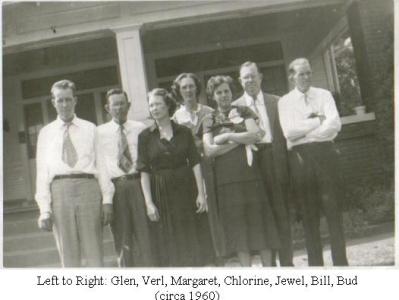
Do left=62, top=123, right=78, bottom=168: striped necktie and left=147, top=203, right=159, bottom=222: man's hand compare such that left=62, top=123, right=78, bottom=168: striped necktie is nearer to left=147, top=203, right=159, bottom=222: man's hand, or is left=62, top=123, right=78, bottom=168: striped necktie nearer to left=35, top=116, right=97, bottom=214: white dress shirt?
left=35, top=116, right=97, bottom=214: white dress shirt

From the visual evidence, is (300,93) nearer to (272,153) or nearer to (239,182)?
(272,153)

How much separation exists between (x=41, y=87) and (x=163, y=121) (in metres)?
3.44

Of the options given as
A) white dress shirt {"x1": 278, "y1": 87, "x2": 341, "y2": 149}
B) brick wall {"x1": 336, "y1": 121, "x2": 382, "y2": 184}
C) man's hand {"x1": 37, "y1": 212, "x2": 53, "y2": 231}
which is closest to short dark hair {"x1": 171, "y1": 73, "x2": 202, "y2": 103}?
white dress shirt {"x1": 278, "y1": 87, "x2": 341, "y2": 149}

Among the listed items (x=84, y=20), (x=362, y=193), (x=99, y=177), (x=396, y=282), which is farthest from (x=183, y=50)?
(x=396, y=282)

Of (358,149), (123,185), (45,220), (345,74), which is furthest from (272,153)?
(345,74)

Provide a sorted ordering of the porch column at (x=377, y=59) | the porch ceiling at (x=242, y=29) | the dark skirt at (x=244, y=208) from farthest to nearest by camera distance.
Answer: the porch ceiling at (x=242, y=29), the porch column at (x=377, y=59), the dark skirt at (x=244, y=208)

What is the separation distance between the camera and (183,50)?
532cm

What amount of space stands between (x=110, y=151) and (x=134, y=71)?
64.9 inches

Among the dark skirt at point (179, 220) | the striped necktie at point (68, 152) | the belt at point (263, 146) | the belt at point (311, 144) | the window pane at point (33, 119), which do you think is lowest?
the dark skirt at point (179, 220)

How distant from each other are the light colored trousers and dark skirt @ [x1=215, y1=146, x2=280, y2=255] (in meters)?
0.70

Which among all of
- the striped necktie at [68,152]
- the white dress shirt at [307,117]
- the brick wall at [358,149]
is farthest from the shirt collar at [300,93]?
the brick wall at [358,149]

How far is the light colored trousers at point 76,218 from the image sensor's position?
237 cm

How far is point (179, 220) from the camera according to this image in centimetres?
236

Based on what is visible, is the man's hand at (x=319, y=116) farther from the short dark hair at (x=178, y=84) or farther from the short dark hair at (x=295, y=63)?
the short dark hair at (x=178, y=84)
